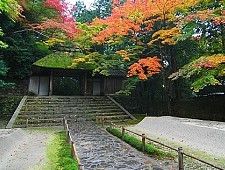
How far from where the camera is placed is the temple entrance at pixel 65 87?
23.7 meters

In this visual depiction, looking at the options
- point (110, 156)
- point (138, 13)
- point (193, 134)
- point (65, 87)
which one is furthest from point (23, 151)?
point (65, 87)

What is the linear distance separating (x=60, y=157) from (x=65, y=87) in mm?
18839

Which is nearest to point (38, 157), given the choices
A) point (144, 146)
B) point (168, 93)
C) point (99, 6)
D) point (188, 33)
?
point (144, 146)

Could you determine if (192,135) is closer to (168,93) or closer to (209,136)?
(209,136)

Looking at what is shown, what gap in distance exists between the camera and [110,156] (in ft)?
20.7

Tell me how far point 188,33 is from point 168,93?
213 inches

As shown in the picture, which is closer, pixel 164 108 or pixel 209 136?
pixel 209 136

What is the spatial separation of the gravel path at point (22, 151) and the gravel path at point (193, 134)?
4810 millimetres

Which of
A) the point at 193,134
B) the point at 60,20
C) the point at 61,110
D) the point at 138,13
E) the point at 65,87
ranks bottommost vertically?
the point at 193,134

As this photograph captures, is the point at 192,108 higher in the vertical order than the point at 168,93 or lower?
lower

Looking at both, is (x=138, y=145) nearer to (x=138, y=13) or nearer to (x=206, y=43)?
(x=138, y=13)

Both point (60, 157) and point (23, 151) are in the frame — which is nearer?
point (60, 157)

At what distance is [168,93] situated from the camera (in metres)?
14.3

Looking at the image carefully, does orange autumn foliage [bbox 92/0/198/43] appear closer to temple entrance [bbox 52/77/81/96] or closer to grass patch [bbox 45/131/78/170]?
grass patch [bbox 45/131/78/170]
